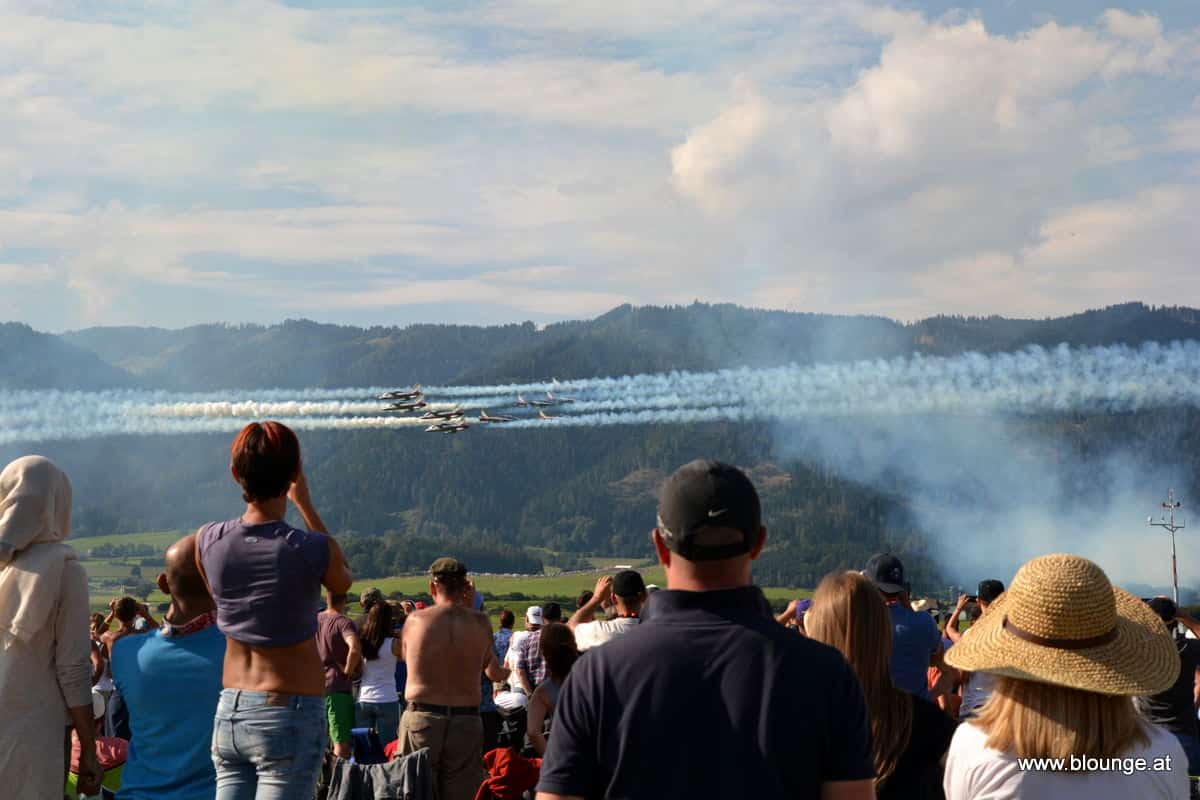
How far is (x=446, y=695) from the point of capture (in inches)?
406

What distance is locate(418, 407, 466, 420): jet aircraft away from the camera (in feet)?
→ 197

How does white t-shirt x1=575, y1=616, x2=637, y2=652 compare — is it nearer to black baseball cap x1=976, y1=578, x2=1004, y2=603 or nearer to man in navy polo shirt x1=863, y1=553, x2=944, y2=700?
man in navy polo shirt x1=863, y1=553, x2=944, y2=700

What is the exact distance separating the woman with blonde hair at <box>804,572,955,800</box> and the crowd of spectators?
0.01 meters

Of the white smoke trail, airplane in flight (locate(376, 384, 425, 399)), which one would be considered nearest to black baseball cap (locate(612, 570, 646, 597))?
the white smoke trail

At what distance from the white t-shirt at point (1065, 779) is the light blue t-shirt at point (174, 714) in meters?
4.23

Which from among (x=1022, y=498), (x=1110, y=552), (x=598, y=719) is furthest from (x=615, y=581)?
(x=1022, y=498)

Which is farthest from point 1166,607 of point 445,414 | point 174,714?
point 445,414

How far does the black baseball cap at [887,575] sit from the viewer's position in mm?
9805

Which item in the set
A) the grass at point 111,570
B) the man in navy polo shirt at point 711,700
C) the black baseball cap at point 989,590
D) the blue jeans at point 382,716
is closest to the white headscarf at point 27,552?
the man in navy polo shirt at point 711,700

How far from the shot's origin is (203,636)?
289 inches

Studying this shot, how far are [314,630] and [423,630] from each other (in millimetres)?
3537

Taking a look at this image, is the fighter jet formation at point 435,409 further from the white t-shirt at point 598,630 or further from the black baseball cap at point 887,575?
the black baseball cap at point 887,575

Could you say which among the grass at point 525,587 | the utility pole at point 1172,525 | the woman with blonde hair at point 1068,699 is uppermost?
the woman with blonde hair at point 1068,699

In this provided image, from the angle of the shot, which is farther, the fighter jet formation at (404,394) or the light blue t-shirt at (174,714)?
the fighter jet formation at (404,394)
